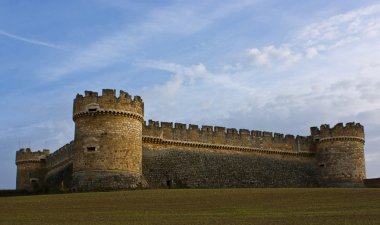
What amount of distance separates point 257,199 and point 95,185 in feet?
30.8

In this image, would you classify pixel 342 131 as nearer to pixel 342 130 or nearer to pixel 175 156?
pixel 342 130

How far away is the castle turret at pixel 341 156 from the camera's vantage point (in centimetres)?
3834

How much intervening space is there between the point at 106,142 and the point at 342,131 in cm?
1918

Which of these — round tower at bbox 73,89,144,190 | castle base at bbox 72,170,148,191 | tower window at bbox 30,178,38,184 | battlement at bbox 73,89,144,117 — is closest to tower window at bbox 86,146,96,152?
round tower at bbox 73,89,144,190

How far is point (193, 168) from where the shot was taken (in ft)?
109

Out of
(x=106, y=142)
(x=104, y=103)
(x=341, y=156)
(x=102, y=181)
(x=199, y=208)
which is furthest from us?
(x=341, y=156)

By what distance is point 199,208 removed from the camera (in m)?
18.8

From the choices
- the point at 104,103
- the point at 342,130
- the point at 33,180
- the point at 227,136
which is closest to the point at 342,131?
the point at 342,130

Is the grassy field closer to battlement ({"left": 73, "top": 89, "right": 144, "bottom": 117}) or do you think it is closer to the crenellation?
battlement ({"left": 73, "top": 89, "right": 144, "bottom": 117})

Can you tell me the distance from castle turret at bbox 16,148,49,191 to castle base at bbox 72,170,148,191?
1467 cm

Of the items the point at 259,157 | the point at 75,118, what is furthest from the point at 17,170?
the point at 259,157

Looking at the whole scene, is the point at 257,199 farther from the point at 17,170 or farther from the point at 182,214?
the point at 17,170

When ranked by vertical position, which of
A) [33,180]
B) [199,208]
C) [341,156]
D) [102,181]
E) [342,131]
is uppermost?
[342,131]

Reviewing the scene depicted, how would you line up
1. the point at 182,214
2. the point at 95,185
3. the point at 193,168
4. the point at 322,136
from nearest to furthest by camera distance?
the point at 182,214 < the point at 95,185 < the point at 193,168 < the point at 322,136
